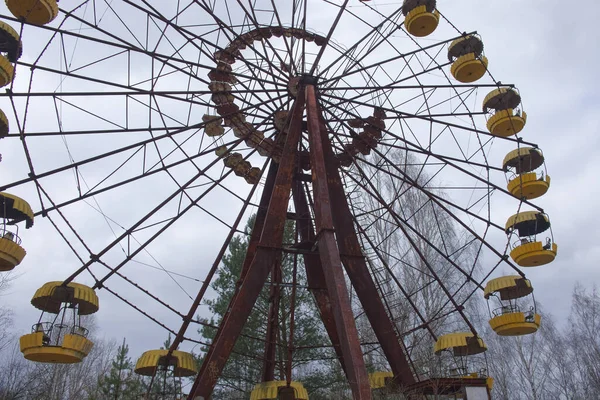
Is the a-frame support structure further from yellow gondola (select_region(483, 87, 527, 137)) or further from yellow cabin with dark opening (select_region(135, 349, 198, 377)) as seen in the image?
yellow gondola (select_region(483, 87, 527, 137))

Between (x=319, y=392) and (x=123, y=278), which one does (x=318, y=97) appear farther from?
(x=319, y=392)

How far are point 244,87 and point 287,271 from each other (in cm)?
1490

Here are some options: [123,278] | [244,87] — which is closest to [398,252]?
[244,87]

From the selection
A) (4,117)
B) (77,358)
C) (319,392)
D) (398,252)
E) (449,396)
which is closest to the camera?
(77,358)

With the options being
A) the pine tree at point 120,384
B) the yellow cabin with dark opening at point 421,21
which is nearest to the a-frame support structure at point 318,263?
the yellow cabin with dark opening at point 421,21

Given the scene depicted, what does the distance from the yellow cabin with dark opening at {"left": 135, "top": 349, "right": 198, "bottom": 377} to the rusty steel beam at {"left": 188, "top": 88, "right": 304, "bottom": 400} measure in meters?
0.69

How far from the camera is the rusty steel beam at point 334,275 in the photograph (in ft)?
34.3

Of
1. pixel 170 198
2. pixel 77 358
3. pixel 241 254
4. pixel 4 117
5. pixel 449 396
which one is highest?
pixel 241 254

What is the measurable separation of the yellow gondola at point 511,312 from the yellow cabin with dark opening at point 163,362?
8.68m

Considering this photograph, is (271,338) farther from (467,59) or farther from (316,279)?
(467,59)

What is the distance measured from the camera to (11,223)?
561 inches

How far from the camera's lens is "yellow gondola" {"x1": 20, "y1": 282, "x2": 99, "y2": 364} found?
42.3 feet

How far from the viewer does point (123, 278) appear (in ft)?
48.9

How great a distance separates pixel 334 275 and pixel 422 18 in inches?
397
